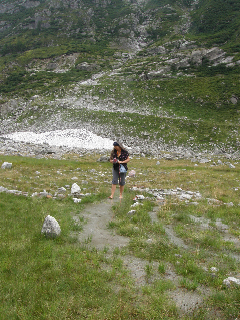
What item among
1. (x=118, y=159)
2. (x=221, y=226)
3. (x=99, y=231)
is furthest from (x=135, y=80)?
(x=99, y=231)

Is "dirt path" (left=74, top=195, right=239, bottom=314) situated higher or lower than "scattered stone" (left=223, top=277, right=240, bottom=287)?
lower

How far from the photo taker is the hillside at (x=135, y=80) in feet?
158

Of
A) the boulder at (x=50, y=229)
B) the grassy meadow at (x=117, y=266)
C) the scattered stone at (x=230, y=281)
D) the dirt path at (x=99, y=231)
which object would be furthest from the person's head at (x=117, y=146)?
the scattered stone at (x=230, y=281)

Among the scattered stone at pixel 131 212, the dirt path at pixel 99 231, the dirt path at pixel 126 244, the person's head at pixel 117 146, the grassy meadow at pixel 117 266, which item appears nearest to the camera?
the grassy meadow at pixel 117 266

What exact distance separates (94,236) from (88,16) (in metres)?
198

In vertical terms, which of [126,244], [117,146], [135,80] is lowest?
[126,244]

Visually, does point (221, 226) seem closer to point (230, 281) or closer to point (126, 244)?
point (230, 281)

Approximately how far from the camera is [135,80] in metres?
70.4

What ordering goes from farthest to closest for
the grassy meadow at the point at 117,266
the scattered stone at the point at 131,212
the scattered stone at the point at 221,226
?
the scattered stone at the point at 131,212 → the scattered stone at the point at 221,226 → the grassy meadow at the point at 117,266

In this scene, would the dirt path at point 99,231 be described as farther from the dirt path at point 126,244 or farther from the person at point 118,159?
the person at point 118,159

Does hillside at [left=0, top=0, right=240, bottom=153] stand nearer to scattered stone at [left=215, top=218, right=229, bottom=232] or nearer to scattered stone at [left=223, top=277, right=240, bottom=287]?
scattered stone at [left=215, top=218, right=229, bottom=232]

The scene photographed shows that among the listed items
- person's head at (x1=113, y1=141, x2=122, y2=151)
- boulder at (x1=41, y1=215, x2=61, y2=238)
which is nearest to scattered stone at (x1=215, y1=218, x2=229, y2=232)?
person's head at (x1=113, y1=141, x2=122, y2=151)

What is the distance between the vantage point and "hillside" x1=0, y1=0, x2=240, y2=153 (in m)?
48.1

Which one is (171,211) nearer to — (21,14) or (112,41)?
(112,41)
